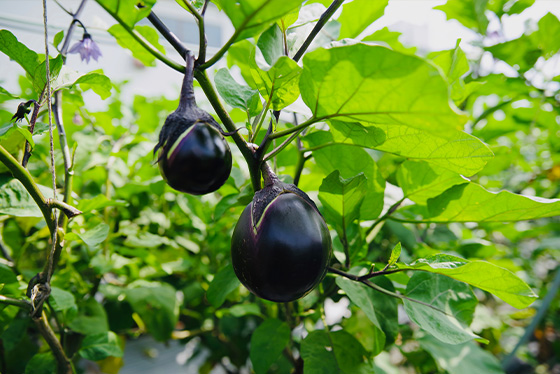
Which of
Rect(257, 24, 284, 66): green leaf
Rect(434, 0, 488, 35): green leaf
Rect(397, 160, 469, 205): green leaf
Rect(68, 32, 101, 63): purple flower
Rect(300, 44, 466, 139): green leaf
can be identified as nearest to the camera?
Rect(300, 44, 466, 139): green leaf

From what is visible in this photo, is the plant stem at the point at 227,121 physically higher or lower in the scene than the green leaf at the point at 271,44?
lower

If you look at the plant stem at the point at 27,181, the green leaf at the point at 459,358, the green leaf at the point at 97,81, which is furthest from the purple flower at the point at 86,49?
the green leaf at the point at 459,358

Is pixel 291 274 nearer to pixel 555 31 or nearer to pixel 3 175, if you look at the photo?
pixel 3 175

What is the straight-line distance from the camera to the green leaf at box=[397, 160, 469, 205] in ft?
1.38

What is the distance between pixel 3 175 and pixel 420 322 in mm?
494


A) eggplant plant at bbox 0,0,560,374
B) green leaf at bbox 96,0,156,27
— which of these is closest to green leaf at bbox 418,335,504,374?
eggplant plant at bbox 0,0,560,374

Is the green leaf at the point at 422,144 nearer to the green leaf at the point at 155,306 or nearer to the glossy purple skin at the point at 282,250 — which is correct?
the glossy purple skin at the point at 282,250

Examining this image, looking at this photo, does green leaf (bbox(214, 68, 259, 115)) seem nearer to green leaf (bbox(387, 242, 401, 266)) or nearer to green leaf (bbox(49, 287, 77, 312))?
green leaf (bbox(387, 242, 401, 266))

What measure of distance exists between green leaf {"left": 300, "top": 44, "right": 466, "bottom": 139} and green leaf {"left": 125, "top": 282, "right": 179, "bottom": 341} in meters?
0.47

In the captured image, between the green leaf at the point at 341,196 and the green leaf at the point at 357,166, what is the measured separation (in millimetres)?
42

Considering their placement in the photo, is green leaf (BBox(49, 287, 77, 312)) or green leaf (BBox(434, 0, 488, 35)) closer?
green leaf (BBox(49, 287, 77, 312))

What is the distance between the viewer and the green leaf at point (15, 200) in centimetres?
41

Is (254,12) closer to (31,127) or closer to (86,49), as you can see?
Result: (31,127)

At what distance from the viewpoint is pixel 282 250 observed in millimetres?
254
